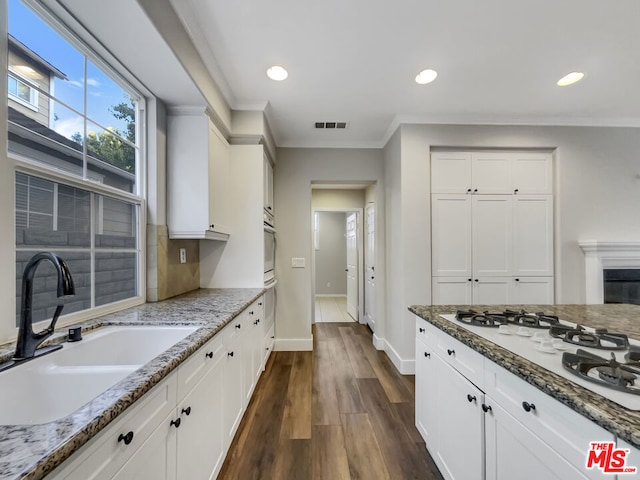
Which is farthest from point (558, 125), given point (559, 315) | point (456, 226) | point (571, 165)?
point (559, 315)

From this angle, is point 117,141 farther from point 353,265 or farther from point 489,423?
point 353,265

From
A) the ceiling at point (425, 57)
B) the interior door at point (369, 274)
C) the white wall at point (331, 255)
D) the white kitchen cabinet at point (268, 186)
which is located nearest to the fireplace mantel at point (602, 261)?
the ceiling at point (425, 57)

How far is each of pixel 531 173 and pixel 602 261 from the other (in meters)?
1.19

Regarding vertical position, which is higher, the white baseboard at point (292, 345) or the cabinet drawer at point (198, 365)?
the cabinet drawer at point (198, 365)

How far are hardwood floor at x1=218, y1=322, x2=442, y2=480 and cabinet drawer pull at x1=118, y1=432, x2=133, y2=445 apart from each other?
3.72ft

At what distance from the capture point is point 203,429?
1.25m

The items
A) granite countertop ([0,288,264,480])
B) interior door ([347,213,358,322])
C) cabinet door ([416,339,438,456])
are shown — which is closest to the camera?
granite countertop ([0,288,264,480])

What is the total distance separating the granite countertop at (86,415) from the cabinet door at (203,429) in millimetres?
230

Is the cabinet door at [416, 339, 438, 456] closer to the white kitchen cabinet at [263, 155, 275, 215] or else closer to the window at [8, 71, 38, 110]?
the white kitchen cabinet at [263, 155, 275, 215]

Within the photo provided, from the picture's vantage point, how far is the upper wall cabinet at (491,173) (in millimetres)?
2895

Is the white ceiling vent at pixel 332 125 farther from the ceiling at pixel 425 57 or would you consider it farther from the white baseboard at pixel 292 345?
the white baseboard at pixel 292 345

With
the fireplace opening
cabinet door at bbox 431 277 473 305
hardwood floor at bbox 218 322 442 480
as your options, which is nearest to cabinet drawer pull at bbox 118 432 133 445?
hardwood floor at bbox 218 322 442 480

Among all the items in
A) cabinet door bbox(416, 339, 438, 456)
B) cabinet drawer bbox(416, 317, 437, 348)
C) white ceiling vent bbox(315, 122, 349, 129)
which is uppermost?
white ceiling vent bbox(315, 122, 349, 129)

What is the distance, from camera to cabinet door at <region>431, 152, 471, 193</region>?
2883 mm
